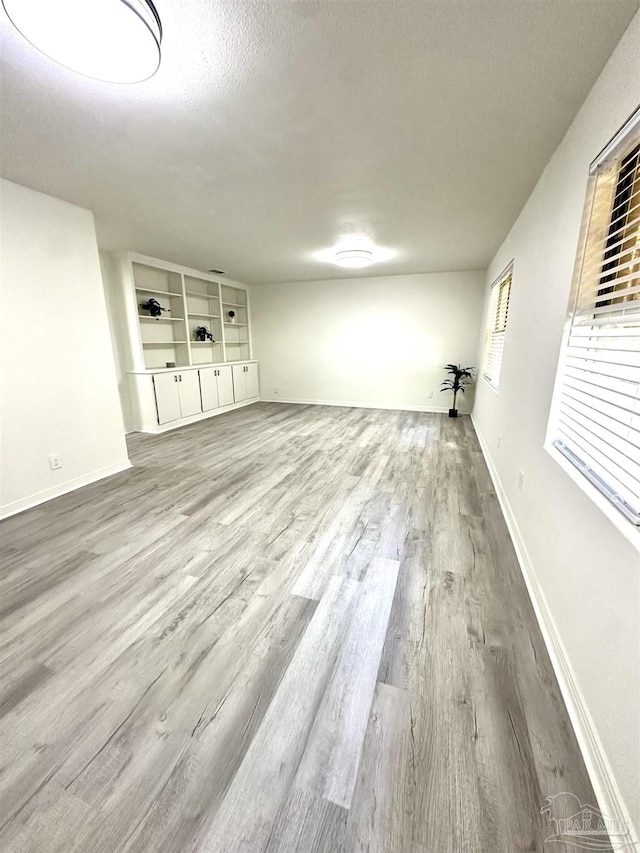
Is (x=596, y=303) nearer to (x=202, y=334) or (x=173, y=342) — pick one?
(x=173, y=342)

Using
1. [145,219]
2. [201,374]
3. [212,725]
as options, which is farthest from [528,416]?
[201,374]

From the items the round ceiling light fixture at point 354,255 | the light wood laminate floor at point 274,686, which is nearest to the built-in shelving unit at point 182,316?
the round ceiling light fixture at point 354,255

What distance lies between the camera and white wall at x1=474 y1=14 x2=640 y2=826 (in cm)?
96

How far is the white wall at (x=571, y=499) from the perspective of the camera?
962 mm

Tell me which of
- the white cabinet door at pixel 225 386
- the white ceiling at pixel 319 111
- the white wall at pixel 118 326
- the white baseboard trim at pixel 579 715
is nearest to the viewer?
the white baseboard trim at pixel 579 715

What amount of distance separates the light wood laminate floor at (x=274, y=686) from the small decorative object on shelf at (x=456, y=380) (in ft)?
11.6

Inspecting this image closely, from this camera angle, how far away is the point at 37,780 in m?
1.02

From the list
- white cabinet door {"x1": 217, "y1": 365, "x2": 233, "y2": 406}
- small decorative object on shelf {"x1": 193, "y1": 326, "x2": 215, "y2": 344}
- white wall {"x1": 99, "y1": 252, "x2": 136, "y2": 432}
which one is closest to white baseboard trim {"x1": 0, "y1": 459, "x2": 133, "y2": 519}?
white wall {"x1": 99, "y1": 252, "x2": 136, "y2": 432}

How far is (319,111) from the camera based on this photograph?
1.69m

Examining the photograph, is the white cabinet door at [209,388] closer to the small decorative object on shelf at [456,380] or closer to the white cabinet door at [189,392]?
the white cabinet door at [189,392]

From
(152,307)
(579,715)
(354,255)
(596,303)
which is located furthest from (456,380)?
(579,715)

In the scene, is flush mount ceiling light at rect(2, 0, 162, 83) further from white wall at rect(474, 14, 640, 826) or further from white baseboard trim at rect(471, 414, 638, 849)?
white baseboard trim at rect(471, 414, 638, 849)

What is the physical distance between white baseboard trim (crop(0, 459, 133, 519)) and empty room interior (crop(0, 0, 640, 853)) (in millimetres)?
28

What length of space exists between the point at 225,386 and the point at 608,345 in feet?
18.9
